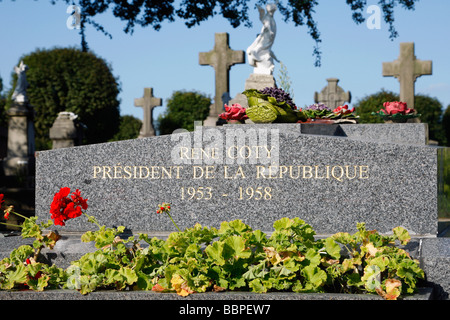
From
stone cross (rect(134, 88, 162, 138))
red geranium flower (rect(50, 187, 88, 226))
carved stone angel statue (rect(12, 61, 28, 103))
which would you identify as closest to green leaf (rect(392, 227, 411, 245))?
red geranium flower (rect(50, 187, 88, 226))

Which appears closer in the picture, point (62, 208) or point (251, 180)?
point (62, 208)

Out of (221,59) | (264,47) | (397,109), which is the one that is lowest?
(397,109)

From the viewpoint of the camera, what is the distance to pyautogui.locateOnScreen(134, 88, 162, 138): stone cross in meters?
20.5

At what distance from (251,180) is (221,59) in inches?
397

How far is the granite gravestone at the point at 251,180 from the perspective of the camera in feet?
15.0

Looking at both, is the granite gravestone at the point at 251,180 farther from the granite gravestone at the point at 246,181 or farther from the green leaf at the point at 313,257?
the green leaf at the point at 313,257

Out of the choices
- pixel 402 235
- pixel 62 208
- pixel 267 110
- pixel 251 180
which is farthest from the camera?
pixel 267 110

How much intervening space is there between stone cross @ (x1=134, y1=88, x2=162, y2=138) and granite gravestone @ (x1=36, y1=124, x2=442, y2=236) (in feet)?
50.9

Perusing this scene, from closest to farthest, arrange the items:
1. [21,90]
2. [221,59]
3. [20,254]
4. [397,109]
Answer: [20,254], [397,109], [221,59], [21,90]

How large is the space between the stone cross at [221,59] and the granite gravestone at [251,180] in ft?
31.2

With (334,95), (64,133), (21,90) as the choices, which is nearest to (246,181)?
(64,133)

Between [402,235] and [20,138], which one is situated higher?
[20,138]

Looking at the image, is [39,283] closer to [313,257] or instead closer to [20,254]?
[20,254]

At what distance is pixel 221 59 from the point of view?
1446 centimetres
